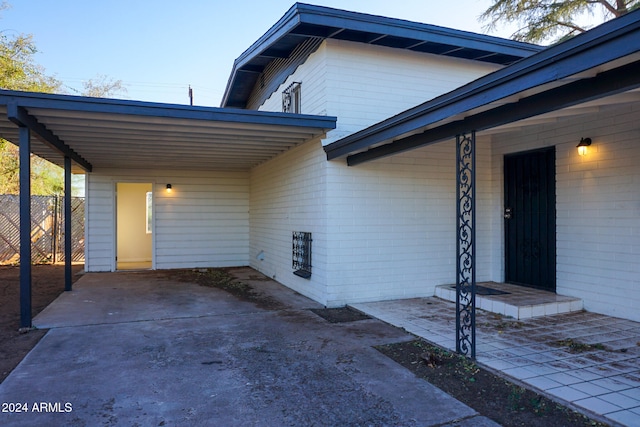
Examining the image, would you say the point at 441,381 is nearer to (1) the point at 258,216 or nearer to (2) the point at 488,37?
(2) the point at 488,37

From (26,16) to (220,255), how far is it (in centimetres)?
1060

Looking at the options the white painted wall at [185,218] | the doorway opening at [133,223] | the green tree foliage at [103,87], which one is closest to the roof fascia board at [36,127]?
the white painted wall at [185,218]

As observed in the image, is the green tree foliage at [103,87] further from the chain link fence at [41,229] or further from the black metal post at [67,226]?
the black metal post at [67,226]

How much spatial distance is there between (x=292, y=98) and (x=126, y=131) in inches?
116

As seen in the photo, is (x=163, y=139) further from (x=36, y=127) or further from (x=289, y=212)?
(x=289, y=212)

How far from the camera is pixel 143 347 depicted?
4.07 meters

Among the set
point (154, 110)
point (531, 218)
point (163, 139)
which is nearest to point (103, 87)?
point (163, 139)

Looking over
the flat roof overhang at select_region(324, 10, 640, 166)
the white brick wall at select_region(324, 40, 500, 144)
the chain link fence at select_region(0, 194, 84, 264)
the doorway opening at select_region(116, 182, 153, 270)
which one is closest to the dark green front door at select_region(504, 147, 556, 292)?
the white brick wall at select_region(324, 40, 500, 144)

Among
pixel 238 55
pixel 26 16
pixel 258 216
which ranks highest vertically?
pixel 26 16

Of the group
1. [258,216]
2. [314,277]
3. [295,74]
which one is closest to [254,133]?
[295,74]

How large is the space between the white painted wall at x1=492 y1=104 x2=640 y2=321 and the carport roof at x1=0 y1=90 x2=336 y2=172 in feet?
10.6

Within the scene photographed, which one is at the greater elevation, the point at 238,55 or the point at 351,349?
the point at 238,55

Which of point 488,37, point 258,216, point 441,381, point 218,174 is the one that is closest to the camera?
point 441,381

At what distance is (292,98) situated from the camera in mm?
7473
